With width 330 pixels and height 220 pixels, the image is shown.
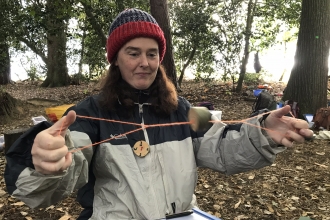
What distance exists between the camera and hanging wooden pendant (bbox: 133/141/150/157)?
1787 millimetres

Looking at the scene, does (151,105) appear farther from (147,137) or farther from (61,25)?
(61,25)

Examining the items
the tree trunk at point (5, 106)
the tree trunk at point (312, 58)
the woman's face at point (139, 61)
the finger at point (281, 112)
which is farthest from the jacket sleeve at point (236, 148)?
the tree trunk at point (5, 106)

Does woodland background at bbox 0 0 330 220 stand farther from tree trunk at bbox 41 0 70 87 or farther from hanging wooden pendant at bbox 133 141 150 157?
hanging wooden pendant at bbox 133 141 150 157

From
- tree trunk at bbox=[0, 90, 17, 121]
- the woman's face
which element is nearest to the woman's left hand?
the woman's face

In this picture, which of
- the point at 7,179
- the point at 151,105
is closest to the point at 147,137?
the point at 151,105

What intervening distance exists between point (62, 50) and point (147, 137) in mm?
10574

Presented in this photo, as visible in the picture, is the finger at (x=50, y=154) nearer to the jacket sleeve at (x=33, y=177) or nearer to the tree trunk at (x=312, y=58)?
the jacket sleeve at (x=33, y=177)

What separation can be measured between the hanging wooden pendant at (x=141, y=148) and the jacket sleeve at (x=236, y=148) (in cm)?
36

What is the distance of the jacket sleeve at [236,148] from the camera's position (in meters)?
1.74

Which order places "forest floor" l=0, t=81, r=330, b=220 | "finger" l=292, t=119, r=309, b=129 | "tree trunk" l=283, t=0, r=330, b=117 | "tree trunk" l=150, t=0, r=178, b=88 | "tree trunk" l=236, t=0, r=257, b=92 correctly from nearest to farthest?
"finger" l=292, t=119, r=309, b=129, "forest floor" l=0, t=81, r=330, b=220, "tree trunk" l=283, t=0, r=330, b=117, "tree trunk" l=150, t=0, r=178, b=88, "tree trunk" l=236, t=0, r=257, b=92

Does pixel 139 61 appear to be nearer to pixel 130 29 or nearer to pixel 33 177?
pixel 130 29

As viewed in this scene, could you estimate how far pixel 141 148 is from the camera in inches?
71.0

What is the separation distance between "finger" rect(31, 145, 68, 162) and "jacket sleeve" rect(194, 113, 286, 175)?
1.00 m

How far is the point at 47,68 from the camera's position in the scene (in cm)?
1464
